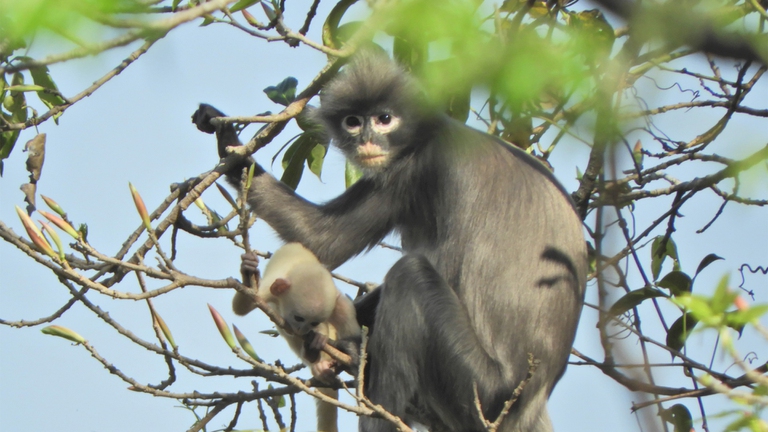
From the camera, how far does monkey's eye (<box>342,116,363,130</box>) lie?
17.7 feet

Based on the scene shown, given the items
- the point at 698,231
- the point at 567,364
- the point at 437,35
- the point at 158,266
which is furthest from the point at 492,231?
the point at 437,35

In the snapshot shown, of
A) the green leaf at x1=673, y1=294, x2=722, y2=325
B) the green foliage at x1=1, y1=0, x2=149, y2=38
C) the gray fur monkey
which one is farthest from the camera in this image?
the gray fur monkey

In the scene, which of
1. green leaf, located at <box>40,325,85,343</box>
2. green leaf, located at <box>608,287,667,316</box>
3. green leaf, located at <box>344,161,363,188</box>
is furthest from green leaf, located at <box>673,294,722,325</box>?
green leaf, located at <box>344,161,363,188</box>

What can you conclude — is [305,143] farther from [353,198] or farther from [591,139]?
[591,139]

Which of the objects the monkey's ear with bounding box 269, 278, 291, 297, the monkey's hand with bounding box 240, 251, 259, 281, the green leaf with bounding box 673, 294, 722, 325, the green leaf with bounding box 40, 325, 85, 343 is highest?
the monkey's ear with bounding box 269, 278, 291, 297

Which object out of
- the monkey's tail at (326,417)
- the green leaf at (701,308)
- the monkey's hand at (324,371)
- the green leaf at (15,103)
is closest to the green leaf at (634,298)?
the monkey's hand at (324,371)

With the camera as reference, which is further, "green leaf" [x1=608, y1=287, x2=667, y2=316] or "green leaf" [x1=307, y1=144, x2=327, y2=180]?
"green leaf" [x1=307, y1=144, x2=327, y2=180]

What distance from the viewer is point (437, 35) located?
123 cm

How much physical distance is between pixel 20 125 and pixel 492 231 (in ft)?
8.70

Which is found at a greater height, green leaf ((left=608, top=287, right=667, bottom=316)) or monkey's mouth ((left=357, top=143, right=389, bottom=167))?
monkey's mouth ((left=357, top=143, right=389, bottom=167))

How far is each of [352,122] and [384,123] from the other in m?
0.24

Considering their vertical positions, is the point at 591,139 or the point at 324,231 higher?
the point at 324,231

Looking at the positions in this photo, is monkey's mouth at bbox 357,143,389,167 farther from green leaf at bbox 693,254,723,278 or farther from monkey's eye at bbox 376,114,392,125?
green leaf at bbox 693,254,723,278

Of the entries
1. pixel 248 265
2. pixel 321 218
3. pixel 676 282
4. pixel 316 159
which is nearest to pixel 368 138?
pixel 316 159
